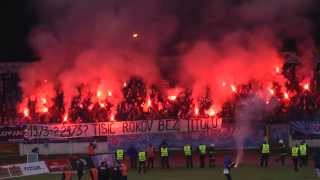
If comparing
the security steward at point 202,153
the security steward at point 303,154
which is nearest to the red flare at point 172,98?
the security steward at point 202,153

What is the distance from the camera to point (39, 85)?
153 feet

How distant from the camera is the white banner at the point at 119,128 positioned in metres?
38.2

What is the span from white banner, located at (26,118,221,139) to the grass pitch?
571cm

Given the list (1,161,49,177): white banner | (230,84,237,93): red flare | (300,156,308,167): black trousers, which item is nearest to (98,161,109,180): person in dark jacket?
(1,161,49,177): white banner

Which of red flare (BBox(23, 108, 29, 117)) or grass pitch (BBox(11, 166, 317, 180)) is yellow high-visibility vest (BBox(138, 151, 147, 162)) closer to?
grass pitch (BBox(11, 166, 317, 180))

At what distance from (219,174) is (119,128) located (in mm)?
11231

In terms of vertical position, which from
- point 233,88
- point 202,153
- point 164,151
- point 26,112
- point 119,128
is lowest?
point 202,153

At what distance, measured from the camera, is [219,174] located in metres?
29.0

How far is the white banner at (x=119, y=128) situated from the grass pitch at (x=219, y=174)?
18.7 feet

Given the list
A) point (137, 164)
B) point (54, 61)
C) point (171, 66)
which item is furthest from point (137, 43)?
point (137, 164)

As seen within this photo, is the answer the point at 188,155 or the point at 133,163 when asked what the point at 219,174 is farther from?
the point at 133,163

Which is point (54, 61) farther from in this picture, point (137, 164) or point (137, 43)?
point (137, 164)

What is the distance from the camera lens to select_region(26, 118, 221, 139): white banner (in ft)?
125

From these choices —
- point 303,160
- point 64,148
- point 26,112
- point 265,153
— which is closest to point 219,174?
point 265,153
